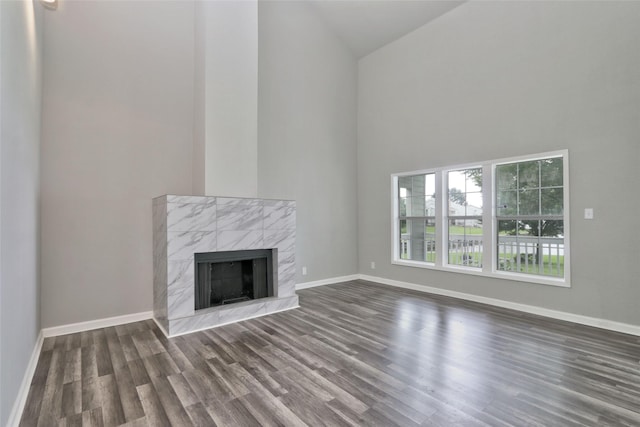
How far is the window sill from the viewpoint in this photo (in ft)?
12.1

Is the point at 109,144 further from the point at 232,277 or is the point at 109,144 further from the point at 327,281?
the point at 327,281

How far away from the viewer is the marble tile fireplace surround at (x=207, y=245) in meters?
3.33

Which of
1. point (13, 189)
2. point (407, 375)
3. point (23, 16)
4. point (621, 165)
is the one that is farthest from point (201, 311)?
point (621, 165)

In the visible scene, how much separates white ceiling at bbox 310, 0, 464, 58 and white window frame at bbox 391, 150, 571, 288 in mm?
2462

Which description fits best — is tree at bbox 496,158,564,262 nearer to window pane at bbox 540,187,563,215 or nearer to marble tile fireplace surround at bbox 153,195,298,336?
window pane at bbox 540,187,563,215

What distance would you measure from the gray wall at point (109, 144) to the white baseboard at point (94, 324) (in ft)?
0.18

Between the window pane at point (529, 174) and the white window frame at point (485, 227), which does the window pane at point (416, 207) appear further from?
the window pane at point (529, 174)

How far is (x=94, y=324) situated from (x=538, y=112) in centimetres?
584

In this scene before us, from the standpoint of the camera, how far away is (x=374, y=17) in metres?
5.22

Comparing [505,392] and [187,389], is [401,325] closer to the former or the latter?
[505,392]

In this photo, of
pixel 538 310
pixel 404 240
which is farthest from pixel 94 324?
pixel 538 310

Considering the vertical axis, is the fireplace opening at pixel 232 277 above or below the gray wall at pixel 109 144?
below

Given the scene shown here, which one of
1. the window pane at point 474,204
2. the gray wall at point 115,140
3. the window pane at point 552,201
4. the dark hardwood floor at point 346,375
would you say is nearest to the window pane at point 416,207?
the window pane at point 474,204

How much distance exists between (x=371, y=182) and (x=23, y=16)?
16.2 ft
